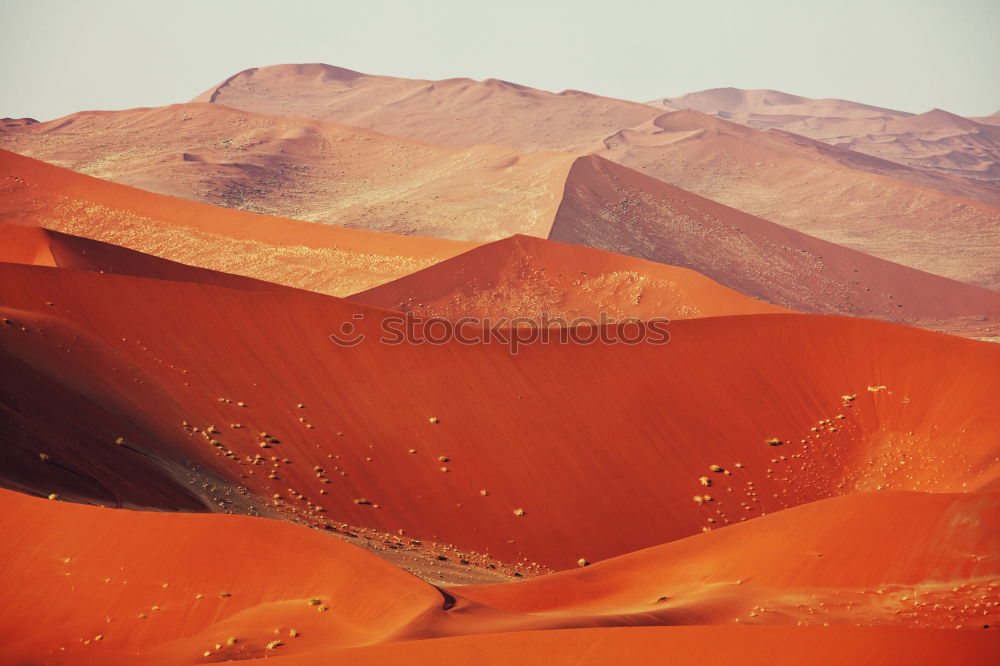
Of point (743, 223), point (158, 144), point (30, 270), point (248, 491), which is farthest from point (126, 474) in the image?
point (158, 144)

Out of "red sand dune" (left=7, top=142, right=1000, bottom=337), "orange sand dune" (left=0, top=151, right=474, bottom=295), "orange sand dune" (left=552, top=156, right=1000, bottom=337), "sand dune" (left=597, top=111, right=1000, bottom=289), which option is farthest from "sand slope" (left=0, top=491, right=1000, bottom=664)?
"sand dune" (left=597, top=111, right=1000, bottom=289)

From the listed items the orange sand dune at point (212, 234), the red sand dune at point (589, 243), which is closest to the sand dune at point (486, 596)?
the red sand dune at point (589, 243)

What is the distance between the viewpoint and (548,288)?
26219 mm

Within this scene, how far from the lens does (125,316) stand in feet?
46.1

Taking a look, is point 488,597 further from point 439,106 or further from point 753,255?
point 439,106

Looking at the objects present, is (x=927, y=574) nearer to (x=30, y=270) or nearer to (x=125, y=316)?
(x=125, y=316)

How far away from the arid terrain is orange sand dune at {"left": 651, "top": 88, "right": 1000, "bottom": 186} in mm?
78768

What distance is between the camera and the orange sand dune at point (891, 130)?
3856 inches

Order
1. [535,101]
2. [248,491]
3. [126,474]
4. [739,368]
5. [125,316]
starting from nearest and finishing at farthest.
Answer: [126,474] → [248,491] → [125,316] → [739,368] → [535,101]

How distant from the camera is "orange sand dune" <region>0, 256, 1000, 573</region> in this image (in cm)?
1222

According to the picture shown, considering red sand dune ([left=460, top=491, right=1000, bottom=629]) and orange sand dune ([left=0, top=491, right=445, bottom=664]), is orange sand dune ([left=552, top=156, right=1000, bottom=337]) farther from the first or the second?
orange sand dune ([left=0, top=491, right=445, bottom=664])

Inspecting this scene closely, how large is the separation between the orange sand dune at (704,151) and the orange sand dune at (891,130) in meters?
16.4

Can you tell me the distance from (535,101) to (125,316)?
8446 cm

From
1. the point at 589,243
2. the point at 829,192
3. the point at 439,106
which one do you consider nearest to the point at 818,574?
the point at 589,243
